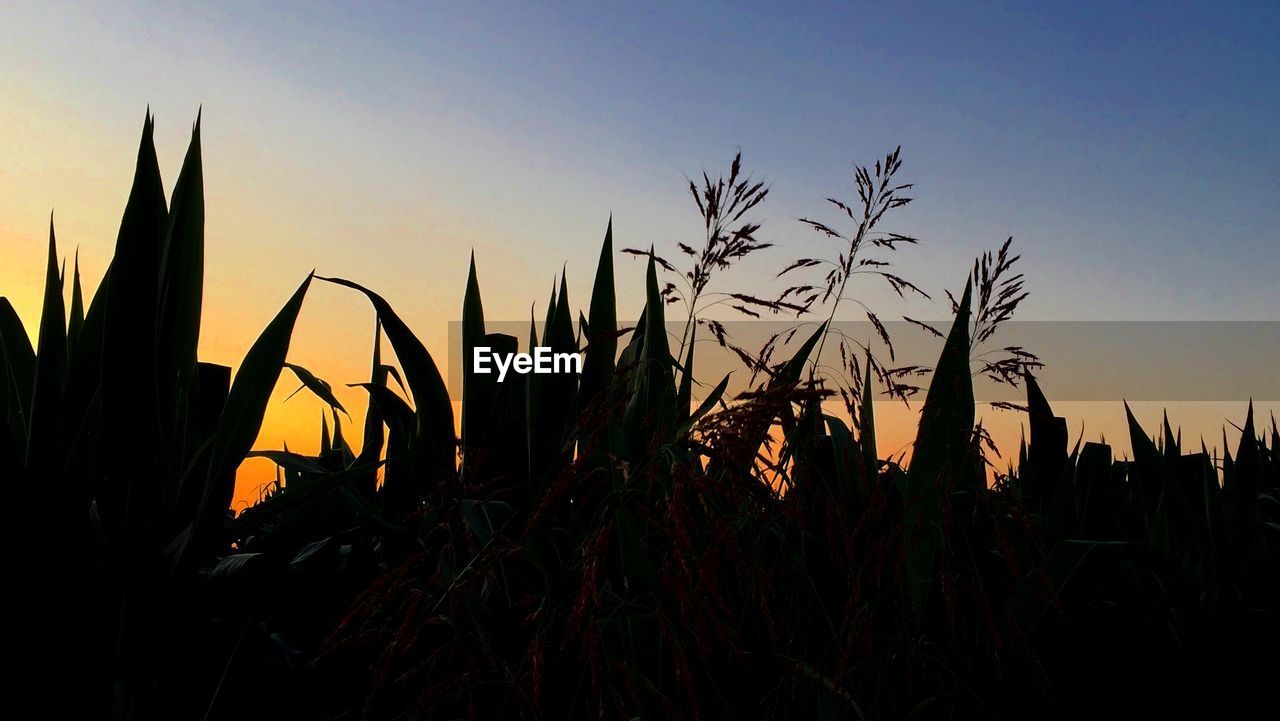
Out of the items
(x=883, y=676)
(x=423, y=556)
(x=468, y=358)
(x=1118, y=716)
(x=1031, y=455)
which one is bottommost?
(x=1118, y=716)

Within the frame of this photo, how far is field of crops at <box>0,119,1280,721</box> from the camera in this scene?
1045 millimetres

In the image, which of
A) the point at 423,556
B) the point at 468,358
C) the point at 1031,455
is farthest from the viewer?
the point at 1031,455

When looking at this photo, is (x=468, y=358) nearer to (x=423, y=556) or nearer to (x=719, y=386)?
(x=719, y=386)

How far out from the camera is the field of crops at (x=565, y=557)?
41.1 inches

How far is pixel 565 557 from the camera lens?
1.43 m

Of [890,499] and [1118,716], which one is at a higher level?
[890,499]

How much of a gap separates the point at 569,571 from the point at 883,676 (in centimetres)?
45

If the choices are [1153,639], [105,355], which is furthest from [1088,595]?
[105,355]

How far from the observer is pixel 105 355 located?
3.62 feet

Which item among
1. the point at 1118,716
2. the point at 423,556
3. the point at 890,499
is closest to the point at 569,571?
the point at 423,556

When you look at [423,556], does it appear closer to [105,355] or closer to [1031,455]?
[105,355]

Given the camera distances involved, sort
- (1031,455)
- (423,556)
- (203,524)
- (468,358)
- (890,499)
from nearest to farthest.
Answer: (423,556), (203,524), (890,499), (468,358), (1031,455)

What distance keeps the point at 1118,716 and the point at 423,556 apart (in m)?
1.01

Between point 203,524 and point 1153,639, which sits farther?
point 1153,639
